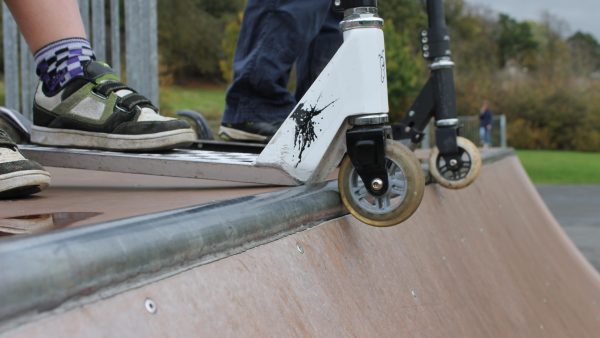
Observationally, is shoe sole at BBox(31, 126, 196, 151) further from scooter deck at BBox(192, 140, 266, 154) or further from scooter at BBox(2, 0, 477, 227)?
scooter deck at BBox(192, 140, 266, 154)

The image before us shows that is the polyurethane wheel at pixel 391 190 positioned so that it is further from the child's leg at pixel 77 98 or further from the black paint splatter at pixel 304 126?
the child's leg at pixel 77 98

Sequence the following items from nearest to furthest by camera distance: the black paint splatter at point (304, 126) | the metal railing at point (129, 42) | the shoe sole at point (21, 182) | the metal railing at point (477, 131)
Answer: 1. the shoe sole at point (21, 182)
2. the black paint splatter at point (304, 126)
3. the metal railing at point (129, 42)
4. the metal railing at point (477, 131)

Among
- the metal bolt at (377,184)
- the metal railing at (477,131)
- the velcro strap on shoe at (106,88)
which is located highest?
the velcro strap on shoe at (106,88)

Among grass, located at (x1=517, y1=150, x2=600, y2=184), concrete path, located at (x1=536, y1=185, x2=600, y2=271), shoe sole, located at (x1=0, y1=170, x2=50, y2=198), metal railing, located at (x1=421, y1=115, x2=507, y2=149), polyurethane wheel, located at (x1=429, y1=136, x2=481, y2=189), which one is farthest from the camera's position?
metal railing, located at (x1=421, y1=115, x2=507, y2=149)

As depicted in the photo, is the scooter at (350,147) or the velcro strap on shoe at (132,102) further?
the velcro strap on shoe at (132,102)

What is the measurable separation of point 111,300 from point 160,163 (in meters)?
0.89

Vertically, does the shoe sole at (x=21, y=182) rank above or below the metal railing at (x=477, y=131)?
above

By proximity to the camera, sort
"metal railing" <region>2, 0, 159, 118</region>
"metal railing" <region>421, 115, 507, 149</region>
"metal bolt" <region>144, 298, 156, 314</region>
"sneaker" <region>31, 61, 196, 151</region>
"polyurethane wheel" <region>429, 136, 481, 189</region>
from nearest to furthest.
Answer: "metal bolt" <region>144, 298, 156, 314</region> → "sneaker" <region>31, 61, 196, 151</region> → "polyurethane wheel" <region>429, 136, 481, 189</region> → "metal railing" <region>2, 0, 159, 118</region> → "metal railing" <region>421, 115, 507, 149</region>

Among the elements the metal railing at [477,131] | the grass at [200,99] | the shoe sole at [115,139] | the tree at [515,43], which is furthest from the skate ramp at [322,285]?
the tree at [515,43]

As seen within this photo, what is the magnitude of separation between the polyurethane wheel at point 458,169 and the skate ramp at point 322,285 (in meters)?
0.05

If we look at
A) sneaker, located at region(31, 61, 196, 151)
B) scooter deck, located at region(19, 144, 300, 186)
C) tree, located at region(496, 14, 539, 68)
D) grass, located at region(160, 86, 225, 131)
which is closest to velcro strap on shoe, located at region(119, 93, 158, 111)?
sneaker, located at region(31, 61, 196, 151)

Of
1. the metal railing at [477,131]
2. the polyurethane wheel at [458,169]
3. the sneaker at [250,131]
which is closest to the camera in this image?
the polyurethane wheel at [458,169]

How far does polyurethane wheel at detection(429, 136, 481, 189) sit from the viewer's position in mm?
2293

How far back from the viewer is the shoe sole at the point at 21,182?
1264mm
